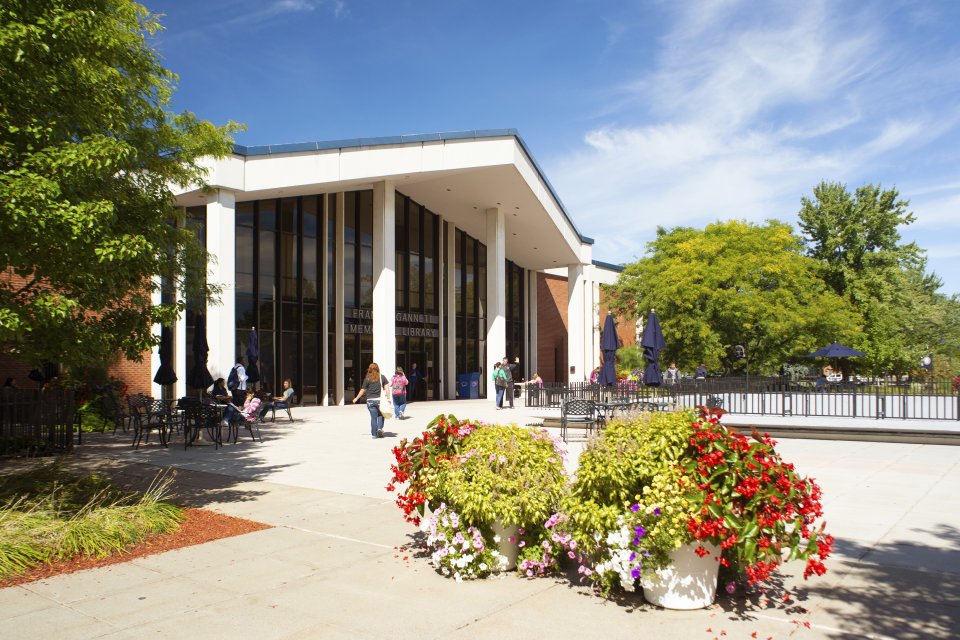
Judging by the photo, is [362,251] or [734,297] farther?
[734,297]

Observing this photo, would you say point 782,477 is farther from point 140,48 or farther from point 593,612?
point 140,48

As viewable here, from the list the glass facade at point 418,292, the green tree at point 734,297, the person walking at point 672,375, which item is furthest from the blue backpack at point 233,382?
the green tree at point 734,297

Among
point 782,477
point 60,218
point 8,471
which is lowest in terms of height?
point 8,471

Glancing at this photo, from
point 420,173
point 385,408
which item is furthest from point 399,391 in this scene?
point 420,173

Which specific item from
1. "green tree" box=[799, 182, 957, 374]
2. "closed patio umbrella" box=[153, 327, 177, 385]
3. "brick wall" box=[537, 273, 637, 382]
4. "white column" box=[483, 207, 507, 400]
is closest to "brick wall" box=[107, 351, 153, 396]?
"closed patio umbrella" box=[153, 327, 177, 385]

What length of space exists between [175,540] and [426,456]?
2.66 m

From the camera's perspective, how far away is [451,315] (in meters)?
33.5

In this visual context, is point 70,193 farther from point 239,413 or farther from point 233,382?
point 233,382

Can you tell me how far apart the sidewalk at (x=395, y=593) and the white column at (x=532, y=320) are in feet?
115

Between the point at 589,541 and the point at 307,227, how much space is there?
2324 centimetres

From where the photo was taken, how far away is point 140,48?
977 centimetres

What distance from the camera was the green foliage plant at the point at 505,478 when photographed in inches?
210

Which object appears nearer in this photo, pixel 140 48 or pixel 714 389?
pixel 140 48

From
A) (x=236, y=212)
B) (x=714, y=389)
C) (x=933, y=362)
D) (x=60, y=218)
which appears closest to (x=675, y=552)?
(x=60, y=218)
